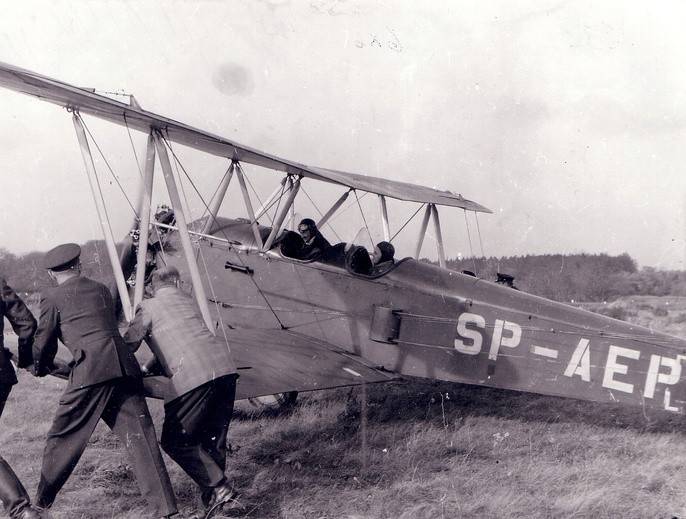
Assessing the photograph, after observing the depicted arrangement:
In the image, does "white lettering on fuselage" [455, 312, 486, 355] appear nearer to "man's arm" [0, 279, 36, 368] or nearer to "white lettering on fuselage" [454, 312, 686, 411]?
"white lettering on fuselage" [454, 312, 686, 411]

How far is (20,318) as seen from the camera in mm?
3744

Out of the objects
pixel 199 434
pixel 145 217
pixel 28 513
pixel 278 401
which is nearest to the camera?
pixel 28 513

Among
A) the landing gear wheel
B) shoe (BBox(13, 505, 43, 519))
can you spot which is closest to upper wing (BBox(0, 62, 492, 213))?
the landing gear wheel

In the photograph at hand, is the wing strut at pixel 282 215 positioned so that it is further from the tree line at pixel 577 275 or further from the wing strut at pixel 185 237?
the tree line at pixel 577 275

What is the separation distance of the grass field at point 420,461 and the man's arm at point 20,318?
1092mm

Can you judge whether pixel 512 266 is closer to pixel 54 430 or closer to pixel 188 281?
pixel 188 281

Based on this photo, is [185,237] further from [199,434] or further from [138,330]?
[199,434]

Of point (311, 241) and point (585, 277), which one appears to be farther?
point (585, 277)

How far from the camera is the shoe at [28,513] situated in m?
3.22

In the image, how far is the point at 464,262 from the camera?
22781 millimetres

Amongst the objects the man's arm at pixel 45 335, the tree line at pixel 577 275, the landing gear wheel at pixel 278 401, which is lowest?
the landing gear wheel at pixel 278 401

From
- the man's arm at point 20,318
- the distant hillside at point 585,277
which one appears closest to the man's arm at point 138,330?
the man's arm at point 20,318

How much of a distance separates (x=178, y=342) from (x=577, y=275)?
58.0 ft

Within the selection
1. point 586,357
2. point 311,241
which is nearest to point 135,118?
point 311,241
